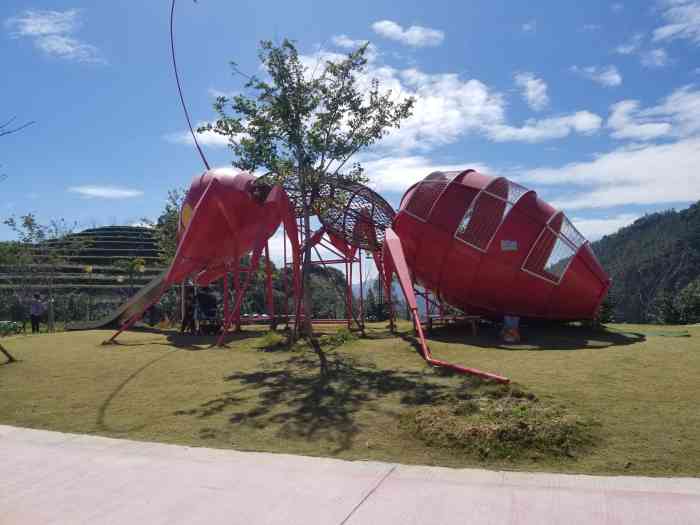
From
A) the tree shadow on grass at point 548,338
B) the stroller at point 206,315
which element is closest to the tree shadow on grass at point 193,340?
the stroller at point 206,315

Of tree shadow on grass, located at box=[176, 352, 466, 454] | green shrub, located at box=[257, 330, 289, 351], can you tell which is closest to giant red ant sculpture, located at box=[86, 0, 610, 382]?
green shrub, located at box=[257, 330, 289, 351]

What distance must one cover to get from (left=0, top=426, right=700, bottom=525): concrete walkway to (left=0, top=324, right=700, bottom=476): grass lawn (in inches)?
17.8

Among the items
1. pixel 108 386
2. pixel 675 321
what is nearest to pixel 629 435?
pixel 108 386

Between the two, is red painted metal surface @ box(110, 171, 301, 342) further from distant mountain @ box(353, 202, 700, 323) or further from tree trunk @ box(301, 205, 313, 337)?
distant mountain @ box(353, 202, 700, 323)

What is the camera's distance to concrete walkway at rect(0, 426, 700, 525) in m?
4.33

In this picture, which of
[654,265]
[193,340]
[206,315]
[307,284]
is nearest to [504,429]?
[307,284]

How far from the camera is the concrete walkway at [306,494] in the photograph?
433 centimetres

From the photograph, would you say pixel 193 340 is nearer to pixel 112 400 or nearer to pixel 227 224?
pixel 227 224

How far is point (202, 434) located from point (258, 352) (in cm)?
601

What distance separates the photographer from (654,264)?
4719cm

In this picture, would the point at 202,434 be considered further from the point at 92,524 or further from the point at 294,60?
the point at 294,60

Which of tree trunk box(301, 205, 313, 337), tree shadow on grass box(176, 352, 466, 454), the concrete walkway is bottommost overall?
the concrete walkway

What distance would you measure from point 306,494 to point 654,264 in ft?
161

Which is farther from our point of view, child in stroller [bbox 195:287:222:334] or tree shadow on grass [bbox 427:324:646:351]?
child in stroller [bbox 195:287:222:334]
